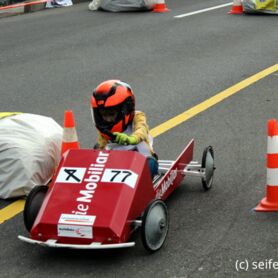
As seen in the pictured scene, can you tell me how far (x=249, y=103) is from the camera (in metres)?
9.81

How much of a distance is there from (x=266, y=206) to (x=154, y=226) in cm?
120

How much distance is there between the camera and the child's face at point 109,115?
609 centimetres

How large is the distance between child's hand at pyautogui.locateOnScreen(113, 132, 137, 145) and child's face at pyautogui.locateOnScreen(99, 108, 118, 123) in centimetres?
17

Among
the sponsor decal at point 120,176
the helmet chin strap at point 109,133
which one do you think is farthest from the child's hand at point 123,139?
the sponsor decal at point 120,176

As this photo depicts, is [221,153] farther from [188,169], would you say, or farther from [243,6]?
[243,6]

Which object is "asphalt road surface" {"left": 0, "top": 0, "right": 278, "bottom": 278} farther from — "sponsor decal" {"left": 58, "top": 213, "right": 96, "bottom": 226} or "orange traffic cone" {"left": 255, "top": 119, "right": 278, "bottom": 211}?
"sponsor decal" {"left": 58, "top": 213, "right": 96, "bottom": 226}

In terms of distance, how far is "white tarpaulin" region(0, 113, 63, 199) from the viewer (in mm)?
6633

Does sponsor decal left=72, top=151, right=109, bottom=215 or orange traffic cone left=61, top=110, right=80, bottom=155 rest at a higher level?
sponsor decal left=72, top=151, right=109, bottom=215

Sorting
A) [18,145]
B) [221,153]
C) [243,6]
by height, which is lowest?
[243,6]

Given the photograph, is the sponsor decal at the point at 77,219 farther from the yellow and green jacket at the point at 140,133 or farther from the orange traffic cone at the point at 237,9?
the orange traffic cone at the point at 237,9

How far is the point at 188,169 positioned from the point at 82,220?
5.75ft

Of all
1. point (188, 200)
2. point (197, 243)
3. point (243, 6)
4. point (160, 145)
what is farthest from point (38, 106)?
point (243, 6)

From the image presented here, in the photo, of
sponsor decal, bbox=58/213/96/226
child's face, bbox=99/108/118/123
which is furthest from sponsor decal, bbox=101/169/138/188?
child's face, bbox=99/108/118/123

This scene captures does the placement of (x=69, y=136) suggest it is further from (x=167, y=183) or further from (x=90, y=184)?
(x=90, y=184)
